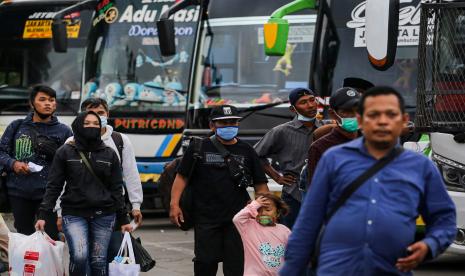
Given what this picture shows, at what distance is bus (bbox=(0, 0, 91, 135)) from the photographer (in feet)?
65.0

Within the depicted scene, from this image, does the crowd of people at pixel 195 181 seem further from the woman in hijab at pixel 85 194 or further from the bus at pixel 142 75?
the bus at pixel 142 75

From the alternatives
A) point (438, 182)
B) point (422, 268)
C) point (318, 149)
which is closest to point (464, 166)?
→ point (422, 268)

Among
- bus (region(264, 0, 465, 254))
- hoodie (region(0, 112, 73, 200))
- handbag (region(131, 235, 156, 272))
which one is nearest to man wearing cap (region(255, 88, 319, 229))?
bus (region(264, 0, 465, 254))

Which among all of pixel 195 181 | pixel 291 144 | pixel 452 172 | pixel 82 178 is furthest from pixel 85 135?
pixel 452 172

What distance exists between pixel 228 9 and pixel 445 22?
5.94 metres

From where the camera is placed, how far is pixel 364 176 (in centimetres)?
548

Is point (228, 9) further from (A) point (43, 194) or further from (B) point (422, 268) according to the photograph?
(A) point (43, 194)

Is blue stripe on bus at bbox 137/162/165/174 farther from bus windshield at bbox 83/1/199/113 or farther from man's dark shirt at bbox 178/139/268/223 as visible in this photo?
man's dark shirt at bbox 178/139/268/223

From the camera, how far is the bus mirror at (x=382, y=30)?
946 centimetres

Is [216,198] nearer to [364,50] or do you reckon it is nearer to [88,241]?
[88,241]

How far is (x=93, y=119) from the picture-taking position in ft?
29.5

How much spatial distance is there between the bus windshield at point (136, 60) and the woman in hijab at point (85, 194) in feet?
25.1

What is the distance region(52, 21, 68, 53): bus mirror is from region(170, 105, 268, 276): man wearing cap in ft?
26.7

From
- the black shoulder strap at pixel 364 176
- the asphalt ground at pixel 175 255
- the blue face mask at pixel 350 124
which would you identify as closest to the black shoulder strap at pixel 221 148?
the blue face mask at pixel 350 124
